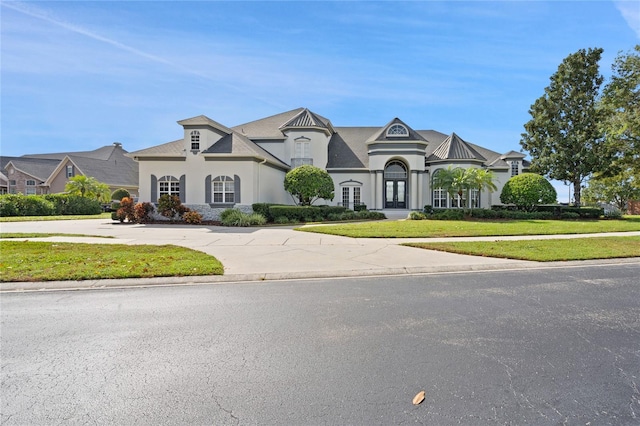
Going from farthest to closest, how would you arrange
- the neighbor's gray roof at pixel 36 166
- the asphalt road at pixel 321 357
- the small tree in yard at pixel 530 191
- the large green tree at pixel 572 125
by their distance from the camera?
the neighbor's gray roof at pixel 36 166, the large green tree at pixel 572 125, the small tree in yard at pixel 530 191, the asphalt road at pixel 321 357

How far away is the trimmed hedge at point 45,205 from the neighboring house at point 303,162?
46.2 feet

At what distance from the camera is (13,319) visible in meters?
5.21

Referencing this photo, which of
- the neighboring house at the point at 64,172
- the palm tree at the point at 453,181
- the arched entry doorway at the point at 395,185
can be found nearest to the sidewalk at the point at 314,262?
the palm tree at the point at 453,181

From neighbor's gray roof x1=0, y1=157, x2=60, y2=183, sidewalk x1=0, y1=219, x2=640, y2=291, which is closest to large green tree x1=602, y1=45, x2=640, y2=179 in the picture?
sidewalk x1=0, y1=219, x2=640, y2=291

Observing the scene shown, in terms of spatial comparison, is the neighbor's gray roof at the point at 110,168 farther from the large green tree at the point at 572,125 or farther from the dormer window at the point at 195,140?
the large green tree at the point at 572,125

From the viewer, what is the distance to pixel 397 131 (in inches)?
1212

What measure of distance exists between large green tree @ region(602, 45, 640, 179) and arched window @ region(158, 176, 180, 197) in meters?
29.6

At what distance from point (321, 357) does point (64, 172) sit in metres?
54.1

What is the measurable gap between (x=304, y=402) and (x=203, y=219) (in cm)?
2360

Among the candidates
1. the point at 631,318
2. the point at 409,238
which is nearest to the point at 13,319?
the point at 631,318

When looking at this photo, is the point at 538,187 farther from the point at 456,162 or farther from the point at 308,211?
the point at 308,211

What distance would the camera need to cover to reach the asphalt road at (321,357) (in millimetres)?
2998

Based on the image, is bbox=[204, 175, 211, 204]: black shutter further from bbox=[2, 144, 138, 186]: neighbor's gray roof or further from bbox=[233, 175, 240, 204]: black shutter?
Result: bbox=[2, 144, 138, 186]: neighbor's gray roof

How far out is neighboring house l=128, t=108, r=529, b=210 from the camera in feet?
83.1
